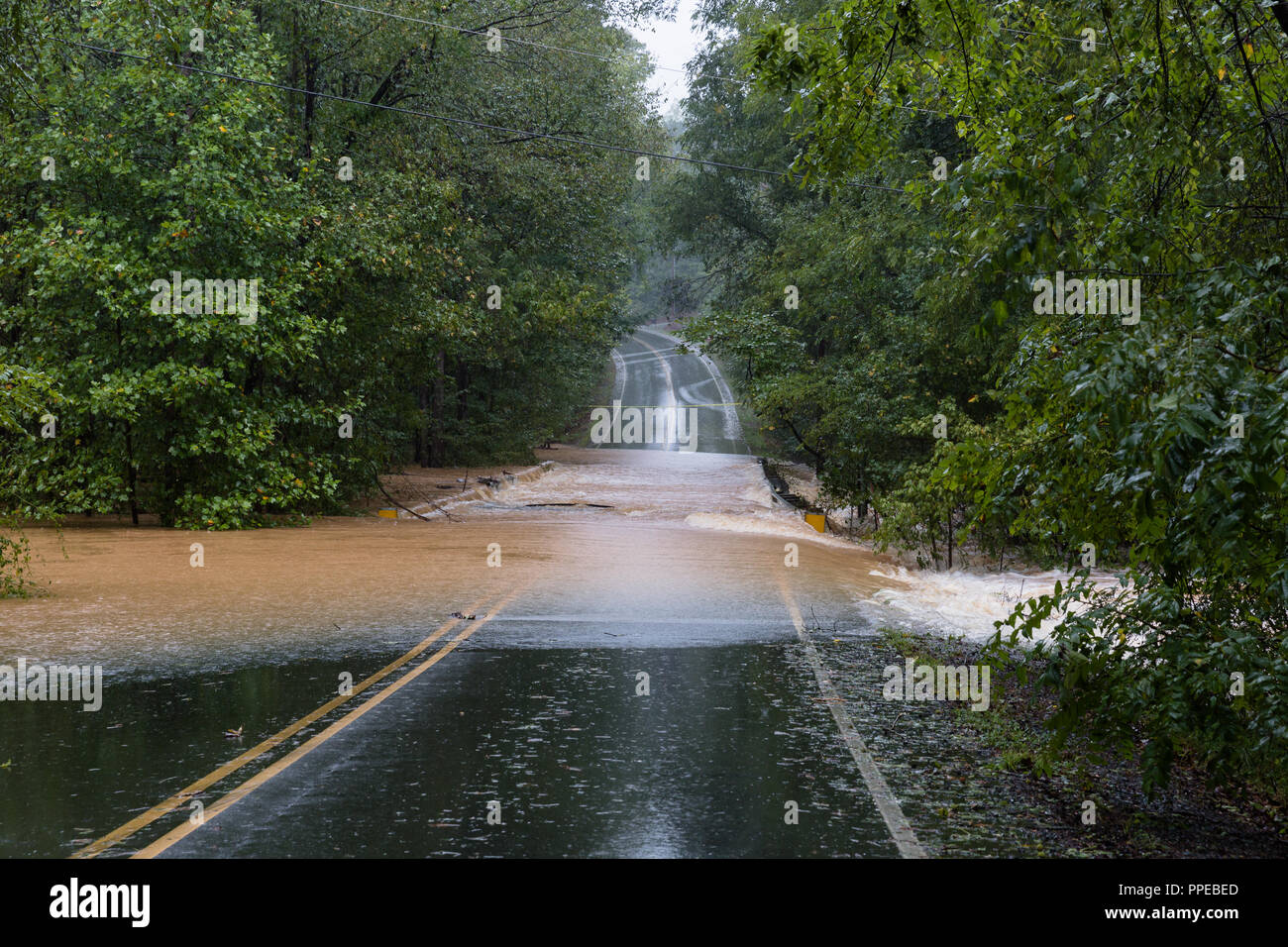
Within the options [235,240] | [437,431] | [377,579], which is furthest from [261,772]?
[437,431]

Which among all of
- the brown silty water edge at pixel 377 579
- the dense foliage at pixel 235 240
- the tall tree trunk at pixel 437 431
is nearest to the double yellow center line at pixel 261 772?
the brown silty water edge at pixel 377 579

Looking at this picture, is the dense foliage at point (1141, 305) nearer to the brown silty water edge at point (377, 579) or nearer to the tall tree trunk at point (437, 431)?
the brown silty water edge at point (377, 579)

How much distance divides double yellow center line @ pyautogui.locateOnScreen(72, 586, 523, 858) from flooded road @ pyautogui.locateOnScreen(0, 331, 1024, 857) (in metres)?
0.02

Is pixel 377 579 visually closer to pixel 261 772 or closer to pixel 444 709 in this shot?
pixel 444 709

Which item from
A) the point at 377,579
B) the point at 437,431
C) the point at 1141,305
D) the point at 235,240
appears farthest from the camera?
the point at 437,431

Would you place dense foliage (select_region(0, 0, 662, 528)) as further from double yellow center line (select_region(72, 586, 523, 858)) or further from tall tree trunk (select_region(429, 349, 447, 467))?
tall tree trunk (select_region(429, 349, 447, 467))

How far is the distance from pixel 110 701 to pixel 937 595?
37.3 feet

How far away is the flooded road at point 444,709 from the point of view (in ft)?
18.5

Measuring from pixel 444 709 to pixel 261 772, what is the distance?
182 centimetres

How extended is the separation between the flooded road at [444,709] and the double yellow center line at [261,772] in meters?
0.02

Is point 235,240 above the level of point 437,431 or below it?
above

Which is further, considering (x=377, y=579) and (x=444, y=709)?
(x=377, y=579)

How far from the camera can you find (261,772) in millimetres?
6664

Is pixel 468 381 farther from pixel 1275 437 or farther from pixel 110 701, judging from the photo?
pixel 1275 437
